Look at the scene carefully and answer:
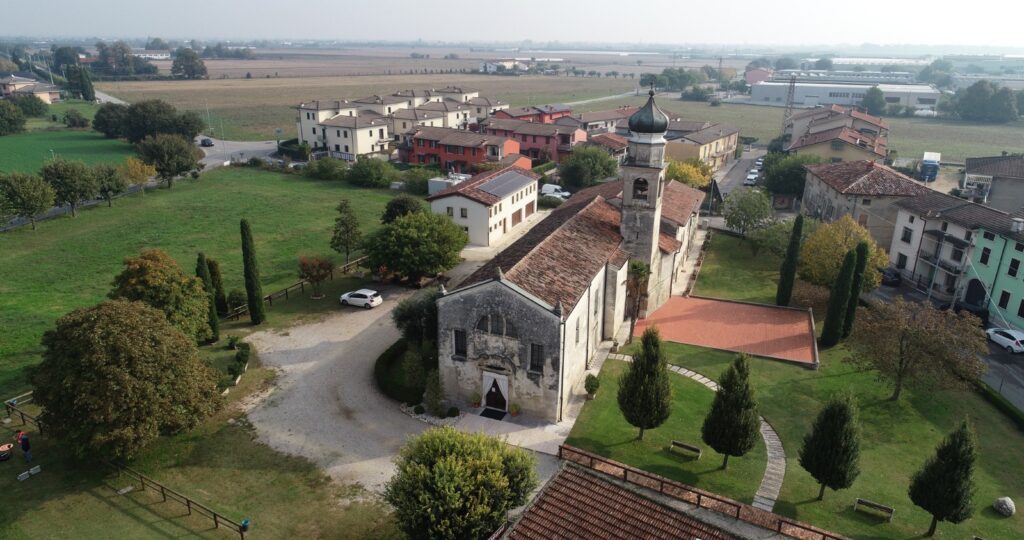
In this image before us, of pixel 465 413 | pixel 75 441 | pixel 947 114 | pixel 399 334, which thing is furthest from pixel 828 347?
pixel 947 114

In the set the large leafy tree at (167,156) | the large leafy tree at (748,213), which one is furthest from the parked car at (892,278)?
the large leafy tree at (167,156)

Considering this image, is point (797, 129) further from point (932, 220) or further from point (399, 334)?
point (399, 334)

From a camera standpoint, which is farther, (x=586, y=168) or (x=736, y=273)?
(x=586, y=168)

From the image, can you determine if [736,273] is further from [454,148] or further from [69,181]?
[69,181]

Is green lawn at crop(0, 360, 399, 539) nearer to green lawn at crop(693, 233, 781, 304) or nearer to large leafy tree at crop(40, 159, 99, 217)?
green lawn at crop(693, 233, 781, 304)

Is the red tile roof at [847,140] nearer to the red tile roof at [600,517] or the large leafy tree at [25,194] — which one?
the red tile roof at [600,517]

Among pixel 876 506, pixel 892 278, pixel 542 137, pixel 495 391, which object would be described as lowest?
pixel 876 506

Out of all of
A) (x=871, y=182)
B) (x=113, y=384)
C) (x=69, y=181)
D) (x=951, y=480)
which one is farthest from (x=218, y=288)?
(x=871, y=182)
